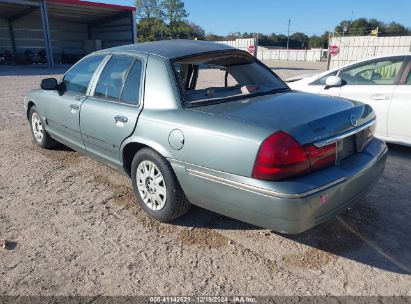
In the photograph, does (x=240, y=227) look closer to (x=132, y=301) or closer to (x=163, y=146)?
(x=163, y=146)

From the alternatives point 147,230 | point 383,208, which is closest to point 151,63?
point 147,230

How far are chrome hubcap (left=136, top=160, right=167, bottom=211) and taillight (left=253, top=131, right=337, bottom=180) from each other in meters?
1.03

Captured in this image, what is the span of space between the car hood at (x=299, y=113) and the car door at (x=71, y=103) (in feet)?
6.04

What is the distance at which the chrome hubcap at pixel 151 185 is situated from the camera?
3.19 m

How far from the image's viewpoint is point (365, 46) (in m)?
15.5

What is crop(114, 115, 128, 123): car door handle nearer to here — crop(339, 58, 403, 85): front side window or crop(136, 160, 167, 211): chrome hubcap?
crop(136, 160, 167, 211): chrome hubcap

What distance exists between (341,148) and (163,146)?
4.70 ft

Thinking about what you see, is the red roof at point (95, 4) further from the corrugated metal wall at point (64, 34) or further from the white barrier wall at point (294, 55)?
the white barrier wall at point (294, 55)

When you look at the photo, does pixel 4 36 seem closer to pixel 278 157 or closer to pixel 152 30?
pixel 152 30

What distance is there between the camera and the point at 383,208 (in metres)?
3.53

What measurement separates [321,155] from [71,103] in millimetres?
3030

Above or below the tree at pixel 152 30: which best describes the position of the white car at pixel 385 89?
below

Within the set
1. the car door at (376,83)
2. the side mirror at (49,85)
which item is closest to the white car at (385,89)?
the car door at (376,83)

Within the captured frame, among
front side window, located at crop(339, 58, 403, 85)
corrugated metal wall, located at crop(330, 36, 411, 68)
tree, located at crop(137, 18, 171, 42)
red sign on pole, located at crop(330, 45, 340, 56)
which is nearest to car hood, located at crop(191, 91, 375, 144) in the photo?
front side window, located at crop(339, 58, 403, 85)
